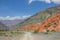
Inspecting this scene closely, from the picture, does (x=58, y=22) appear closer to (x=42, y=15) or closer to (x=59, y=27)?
(x=59, y=27)

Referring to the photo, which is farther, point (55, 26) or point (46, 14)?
point (46, 14)

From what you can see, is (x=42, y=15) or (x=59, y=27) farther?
(x=42, y=15)

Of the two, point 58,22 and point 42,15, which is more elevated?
point 42,15

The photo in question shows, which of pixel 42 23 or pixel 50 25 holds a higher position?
pixel 42 23

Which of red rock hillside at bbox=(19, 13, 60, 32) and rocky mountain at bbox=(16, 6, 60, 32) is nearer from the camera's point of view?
red rock hillside at bbox=(19, 13, 60, 32)

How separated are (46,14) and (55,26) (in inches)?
1608

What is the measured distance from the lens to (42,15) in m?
106

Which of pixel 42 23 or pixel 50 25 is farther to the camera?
pixel 42 23

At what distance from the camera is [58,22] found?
67688 millimetres

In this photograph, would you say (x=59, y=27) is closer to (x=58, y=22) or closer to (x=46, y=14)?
(x=58, y=22)

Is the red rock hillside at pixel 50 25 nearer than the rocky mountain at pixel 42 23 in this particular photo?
Yes

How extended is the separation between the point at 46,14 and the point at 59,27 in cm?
4316

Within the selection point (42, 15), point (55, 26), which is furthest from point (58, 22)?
point (42, 15)

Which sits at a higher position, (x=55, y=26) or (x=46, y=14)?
(x=46, y=14)
